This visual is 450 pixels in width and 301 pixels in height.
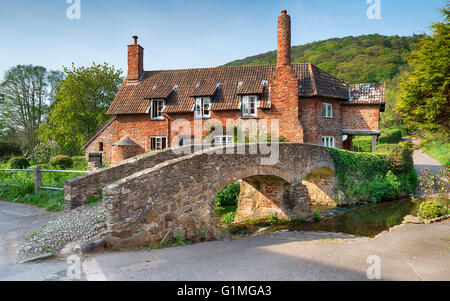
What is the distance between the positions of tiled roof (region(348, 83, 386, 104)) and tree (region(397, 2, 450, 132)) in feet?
33.7

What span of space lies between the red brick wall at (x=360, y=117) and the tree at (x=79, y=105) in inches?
979

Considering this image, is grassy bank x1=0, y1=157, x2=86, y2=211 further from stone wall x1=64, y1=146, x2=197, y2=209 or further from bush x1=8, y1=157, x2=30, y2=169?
bush x1=8, y1=157, x2=30, y2=169

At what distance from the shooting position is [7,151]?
78.6 ft

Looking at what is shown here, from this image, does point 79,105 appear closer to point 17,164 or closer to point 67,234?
point 17,164

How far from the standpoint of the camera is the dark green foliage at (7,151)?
23489 millimetres

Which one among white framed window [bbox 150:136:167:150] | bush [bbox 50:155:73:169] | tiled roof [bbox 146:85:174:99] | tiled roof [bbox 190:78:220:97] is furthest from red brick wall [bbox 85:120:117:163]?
tiled roof [bbox 190:78:220:97]

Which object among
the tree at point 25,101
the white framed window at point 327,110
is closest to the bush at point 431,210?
the white framed window at point 327,110

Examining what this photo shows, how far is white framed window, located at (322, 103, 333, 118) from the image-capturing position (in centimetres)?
2125

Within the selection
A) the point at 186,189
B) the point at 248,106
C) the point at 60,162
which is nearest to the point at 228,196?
the point at 248,106

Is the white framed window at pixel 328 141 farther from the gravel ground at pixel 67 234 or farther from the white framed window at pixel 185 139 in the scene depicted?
the gravel ground at pixel 67 234
